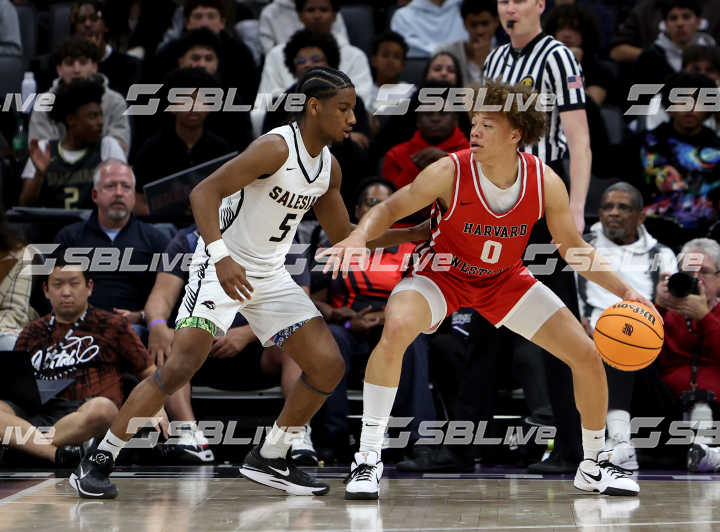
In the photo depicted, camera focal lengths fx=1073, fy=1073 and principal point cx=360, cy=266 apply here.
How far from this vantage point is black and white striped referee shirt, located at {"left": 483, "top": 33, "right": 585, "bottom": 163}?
212 inches

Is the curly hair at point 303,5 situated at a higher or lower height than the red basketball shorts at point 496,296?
higher

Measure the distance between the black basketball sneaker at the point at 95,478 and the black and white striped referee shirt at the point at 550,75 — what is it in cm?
259

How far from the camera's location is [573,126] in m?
5.36

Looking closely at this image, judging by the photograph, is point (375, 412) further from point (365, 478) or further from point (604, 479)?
point (604, 479)

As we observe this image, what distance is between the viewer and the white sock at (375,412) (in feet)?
15.4

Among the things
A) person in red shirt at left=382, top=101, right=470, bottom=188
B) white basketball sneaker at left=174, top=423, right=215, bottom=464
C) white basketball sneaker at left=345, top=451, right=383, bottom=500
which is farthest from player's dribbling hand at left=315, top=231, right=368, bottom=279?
person in red shirt at left=382, top=101, right=470, bottom=188

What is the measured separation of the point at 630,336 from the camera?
466cm

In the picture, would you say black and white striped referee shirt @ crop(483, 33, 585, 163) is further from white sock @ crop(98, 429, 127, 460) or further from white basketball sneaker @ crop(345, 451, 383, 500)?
white sock @ crop(98, 429, 127, 460)

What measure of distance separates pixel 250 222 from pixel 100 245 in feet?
7.81

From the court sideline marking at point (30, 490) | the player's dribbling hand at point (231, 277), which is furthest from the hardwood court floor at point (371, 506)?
the player's dribbling hand at point (231, 277)

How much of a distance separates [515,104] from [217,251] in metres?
1.50

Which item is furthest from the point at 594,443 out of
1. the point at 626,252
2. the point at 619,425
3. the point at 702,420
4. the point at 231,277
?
the point at 626,252

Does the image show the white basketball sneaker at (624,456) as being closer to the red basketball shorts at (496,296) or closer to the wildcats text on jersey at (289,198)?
the red basketball shorts at (496,296)

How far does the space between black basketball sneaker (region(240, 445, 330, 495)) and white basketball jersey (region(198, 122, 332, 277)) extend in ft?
2.97
